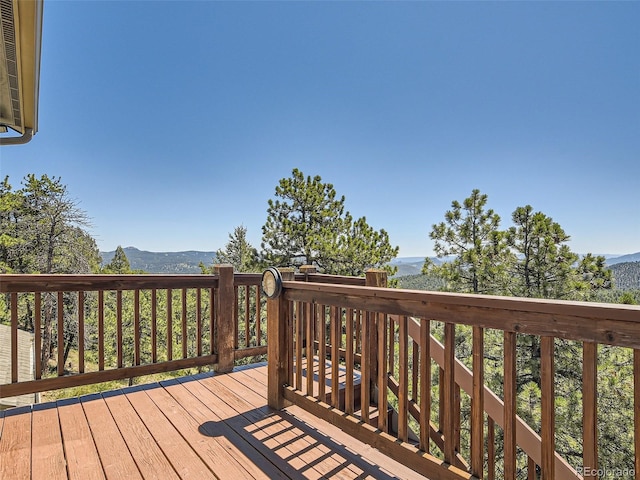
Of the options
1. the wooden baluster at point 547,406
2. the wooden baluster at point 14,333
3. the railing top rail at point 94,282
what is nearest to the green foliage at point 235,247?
the railing top rail at point 94,282

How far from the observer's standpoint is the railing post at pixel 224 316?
131 inches

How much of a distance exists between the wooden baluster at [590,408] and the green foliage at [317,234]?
1115 centimetres

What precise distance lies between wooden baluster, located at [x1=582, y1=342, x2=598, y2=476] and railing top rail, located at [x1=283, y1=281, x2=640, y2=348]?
53mm

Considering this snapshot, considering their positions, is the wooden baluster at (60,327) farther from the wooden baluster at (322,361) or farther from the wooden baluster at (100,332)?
the wooden baluster at (322,361)

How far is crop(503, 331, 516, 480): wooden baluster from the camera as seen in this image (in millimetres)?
1270

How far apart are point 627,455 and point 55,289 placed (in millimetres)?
10618

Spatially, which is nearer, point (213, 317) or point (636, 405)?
point (636, 405)

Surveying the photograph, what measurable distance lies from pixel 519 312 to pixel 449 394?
54cm

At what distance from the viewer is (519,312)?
1.23m

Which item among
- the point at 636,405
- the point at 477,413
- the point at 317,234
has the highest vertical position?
the point at 317,234

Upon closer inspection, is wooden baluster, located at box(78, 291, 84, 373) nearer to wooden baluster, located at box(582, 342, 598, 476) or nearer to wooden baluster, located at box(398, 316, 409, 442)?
wooden baluster, located at box(398, 316, 409, 442)

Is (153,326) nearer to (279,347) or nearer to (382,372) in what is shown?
(279,347)

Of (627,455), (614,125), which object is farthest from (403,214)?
(627,455)

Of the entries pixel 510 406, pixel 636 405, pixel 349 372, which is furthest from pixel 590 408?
pixel 349 372
